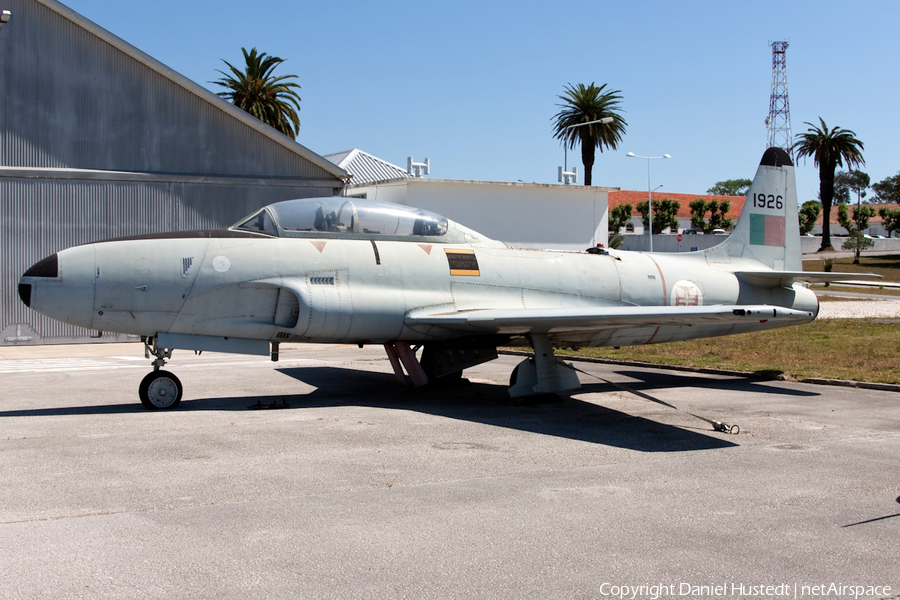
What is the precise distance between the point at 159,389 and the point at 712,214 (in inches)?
3701

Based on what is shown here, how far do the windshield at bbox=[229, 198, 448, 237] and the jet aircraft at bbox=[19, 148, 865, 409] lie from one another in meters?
0.02

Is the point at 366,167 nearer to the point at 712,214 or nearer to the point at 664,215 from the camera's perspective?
the point at 664,215

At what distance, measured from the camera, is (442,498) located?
5.96m

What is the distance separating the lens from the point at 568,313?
9836mm

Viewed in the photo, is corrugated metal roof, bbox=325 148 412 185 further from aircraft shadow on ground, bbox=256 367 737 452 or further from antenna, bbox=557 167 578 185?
aircraft shadow on ground, bbox=256 367 737 452

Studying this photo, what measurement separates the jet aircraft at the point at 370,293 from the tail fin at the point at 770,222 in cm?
160

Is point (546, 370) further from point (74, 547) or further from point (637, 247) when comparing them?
point (637, 247)

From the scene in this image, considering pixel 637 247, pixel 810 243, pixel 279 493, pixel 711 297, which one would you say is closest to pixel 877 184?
pixel 810 243

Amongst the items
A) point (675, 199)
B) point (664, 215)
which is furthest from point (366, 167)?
→ point (675, 199)

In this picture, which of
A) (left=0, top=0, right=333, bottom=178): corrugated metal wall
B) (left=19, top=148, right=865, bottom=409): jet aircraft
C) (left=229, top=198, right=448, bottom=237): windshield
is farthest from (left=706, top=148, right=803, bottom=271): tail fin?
(left=0, top=0, right=333, bottom=178): corrugated metal wall

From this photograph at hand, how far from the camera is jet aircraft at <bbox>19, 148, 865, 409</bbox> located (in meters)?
9.40

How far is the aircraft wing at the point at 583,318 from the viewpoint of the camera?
8.55 meters

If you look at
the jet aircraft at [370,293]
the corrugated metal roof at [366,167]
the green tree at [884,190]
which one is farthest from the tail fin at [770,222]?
the green tree at [884,190]

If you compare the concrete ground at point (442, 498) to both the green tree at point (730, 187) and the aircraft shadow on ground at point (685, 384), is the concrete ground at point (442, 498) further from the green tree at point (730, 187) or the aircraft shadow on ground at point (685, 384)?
the green tree at point (730, 187)
